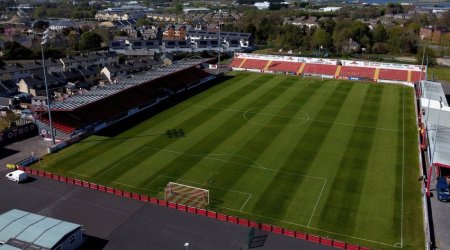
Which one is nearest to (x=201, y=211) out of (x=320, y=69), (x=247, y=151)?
(x=247, y=151)

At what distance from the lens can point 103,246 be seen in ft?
87.8

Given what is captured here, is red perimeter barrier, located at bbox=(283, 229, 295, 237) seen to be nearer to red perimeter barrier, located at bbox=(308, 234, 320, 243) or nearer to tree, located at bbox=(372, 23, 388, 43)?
red perimeter barrier, located at bbox=(308, 234, 320, 243)

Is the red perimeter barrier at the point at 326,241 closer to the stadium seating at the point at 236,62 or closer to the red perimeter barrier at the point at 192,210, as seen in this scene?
the red perimeter barrier at the point at 192,210

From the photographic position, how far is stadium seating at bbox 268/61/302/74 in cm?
8538

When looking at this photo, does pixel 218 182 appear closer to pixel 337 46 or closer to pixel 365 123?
pixel 365 123

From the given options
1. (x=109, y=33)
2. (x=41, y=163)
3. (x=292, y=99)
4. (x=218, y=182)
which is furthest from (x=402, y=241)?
(x=109, y=33)

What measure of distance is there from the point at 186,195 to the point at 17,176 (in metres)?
15.1

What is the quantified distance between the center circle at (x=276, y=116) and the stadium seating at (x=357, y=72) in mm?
27565

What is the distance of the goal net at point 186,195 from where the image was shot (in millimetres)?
32844

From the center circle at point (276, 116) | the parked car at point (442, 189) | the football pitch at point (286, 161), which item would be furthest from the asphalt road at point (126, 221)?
the center circle at point (276, 116)

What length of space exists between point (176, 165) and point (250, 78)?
43.5m

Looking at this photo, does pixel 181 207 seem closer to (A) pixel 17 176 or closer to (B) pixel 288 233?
(B) pixel 288 233

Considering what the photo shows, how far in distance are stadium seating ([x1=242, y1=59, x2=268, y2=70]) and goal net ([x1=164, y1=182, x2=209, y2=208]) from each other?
187 ft

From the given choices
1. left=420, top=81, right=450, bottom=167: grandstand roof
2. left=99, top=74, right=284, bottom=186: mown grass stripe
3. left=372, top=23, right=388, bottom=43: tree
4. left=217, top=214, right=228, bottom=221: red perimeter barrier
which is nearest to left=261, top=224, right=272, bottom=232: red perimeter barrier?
left=217, top=214, right=228, bottom=221: red perimeter barrier
